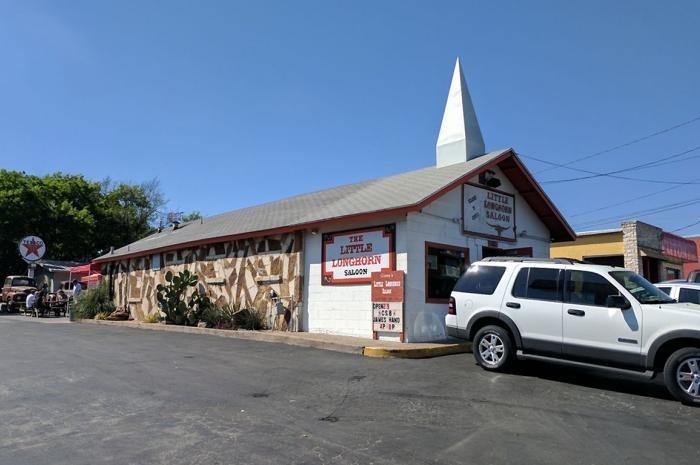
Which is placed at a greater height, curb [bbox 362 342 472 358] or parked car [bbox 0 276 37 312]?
parked car [bbox 0 276 37 312]

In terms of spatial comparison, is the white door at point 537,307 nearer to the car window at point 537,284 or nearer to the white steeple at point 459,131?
the car window at point 537,284

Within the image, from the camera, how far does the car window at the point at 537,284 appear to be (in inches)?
364

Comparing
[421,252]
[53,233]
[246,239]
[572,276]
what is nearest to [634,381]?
[572,276]

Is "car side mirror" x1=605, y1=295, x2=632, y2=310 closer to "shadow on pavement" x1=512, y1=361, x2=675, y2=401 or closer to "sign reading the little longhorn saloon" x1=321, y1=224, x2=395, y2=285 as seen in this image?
"shadow on pavement" x1=512, y1=361, x2=675, y2=401

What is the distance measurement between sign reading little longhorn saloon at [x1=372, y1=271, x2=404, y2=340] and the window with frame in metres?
0.98

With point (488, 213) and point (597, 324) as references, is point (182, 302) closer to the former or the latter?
point (488, 213)

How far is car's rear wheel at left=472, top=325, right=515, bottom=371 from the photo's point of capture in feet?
30.9

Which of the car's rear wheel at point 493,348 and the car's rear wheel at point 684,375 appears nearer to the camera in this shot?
the car's rear wheel at point 684,375

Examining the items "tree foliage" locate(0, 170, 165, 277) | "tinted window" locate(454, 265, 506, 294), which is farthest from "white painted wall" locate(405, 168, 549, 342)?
"tree foliage" locate(0, 170, 165, 277)

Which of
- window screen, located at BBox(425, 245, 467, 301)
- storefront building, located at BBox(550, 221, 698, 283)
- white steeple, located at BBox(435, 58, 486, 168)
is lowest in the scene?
window screen, located at BBox(425, 245, 467, 301)

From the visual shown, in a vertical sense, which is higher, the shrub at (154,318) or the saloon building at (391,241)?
the saloon building at (391,241)

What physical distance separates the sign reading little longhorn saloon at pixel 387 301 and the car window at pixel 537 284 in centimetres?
386

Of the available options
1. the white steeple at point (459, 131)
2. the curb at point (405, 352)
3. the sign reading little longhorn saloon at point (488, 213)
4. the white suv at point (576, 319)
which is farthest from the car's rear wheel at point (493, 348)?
the white steeple at point (459, 131)

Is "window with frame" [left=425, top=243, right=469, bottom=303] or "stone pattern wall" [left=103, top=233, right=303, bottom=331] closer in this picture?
"window with frame" [left=425, top=243, right=469, bottom=303]
